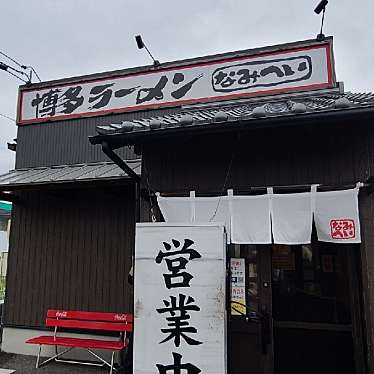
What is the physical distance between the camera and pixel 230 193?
4719 mm

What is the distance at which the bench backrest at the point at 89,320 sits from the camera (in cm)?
634

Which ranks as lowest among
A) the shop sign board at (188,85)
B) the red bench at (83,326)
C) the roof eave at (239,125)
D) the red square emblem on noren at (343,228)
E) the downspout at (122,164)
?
the red bench at (83,326)

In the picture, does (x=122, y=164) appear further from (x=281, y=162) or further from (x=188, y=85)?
(x=188, y=85)

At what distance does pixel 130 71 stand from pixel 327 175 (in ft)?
16.7

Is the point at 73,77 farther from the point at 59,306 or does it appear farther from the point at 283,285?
the point at 283,285

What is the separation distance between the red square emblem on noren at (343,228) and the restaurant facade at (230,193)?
0.02 meters

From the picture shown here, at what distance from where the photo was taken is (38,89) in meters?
8.41

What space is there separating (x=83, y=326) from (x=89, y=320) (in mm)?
145

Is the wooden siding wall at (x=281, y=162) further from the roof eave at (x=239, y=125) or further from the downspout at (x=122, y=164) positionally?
the roof eave at (x=239, y=125)

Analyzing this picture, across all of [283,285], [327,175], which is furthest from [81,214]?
[327,175]

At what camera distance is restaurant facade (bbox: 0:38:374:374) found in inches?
172

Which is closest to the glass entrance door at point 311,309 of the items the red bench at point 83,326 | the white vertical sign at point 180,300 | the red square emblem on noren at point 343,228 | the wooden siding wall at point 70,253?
the red square emblem on noren at point 343,228

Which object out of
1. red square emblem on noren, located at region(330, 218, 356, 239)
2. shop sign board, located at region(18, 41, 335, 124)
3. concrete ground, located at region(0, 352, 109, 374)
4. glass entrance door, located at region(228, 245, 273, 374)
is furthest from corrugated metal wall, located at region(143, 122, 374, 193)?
concrete ground, located at region(0, 352, 109, 374)

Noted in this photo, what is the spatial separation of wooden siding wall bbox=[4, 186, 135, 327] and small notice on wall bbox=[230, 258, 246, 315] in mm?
2317
